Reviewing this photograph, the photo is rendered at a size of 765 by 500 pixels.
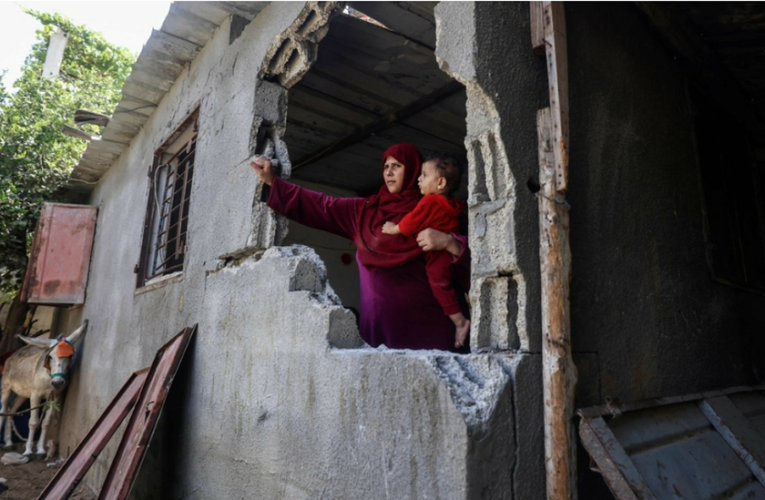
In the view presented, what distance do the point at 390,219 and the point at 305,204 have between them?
0.53 meters

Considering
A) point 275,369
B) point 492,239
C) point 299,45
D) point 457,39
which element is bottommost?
point 275,369

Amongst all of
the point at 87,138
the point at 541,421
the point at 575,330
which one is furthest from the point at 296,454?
the point at 87,138

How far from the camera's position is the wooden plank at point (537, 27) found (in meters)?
2.13

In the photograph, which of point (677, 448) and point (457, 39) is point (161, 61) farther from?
point (677, 448)

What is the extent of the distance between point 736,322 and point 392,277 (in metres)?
2.29

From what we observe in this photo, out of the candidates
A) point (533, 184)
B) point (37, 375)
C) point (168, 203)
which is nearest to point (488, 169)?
point (533, 184)

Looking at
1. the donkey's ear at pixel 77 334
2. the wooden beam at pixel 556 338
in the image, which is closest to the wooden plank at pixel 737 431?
the wooden beam at pixel 556 338

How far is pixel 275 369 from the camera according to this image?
2.58m

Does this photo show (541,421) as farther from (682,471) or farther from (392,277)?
(392,277)

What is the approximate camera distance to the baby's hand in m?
2.65

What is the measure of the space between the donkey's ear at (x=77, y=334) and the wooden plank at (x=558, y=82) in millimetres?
6032

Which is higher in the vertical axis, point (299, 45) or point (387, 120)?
point (387, 120)

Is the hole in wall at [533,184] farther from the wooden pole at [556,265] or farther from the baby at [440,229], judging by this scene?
the baby at [440,229]

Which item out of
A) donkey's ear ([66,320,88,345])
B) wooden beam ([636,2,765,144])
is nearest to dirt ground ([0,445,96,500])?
donkey's ear ([66,320,88,345])
